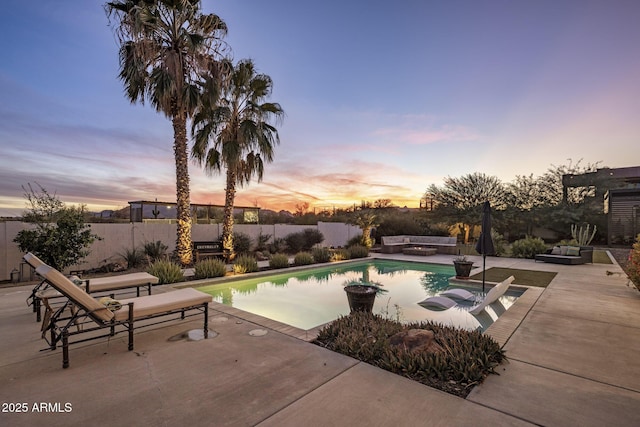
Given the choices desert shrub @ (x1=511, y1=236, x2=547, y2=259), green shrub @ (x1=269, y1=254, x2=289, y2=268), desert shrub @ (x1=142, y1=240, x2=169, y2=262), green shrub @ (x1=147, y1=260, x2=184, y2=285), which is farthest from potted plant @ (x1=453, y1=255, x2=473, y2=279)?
desert shrub @ (x1=142, y1=240, x2=169, y2=262)

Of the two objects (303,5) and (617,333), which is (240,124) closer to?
(303,5)

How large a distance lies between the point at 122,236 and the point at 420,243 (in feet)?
46.3

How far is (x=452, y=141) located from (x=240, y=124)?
8.75 meters

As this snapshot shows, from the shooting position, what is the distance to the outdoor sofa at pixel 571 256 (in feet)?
35.1

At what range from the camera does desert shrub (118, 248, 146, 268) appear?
9148 millimetres

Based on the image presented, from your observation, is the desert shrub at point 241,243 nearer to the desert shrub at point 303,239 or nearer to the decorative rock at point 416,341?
the desert shrub at point 303,239

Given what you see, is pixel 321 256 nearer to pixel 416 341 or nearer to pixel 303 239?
pixel 303 239

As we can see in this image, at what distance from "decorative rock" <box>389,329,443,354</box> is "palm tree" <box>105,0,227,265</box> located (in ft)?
27.0

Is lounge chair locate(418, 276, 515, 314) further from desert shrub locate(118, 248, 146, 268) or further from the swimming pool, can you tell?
desert shrub locate(118, 248, 146, 268)

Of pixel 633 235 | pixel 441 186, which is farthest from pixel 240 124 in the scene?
pixel 633 235

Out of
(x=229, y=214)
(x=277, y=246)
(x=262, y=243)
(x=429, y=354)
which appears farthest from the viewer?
(x=277, y=246)

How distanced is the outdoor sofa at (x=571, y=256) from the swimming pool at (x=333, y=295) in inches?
162

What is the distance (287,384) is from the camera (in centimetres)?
248

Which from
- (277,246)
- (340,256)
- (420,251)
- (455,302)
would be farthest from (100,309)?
(420,251)
